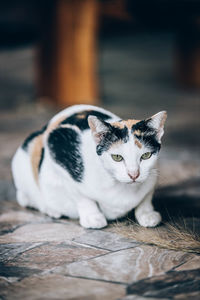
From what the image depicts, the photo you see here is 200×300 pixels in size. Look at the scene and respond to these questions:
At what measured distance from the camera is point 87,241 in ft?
8.97

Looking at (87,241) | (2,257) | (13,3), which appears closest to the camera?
(2,257)

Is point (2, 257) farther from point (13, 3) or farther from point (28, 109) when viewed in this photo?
point (13, 3)

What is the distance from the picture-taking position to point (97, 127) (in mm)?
2611

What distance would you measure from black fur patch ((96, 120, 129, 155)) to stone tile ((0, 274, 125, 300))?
0.72 meters

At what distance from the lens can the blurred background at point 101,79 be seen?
4.95m

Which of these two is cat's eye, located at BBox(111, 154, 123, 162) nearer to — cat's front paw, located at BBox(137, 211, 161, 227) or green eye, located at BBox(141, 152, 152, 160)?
green eye, located at BBox(141, 152, 152, 160)

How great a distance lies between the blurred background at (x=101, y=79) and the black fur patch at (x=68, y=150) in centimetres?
93

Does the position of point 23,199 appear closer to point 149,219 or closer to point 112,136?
point 149,219

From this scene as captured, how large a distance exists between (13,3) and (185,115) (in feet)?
20.1

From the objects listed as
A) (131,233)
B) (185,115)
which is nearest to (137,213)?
(131,233)

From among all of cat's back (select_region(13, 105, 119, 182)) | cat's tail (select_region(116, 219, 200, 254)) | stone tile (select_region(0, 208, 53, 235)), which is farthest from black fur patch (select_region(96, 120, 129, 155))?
stone tile (select_region(0, 208, 53, 235))

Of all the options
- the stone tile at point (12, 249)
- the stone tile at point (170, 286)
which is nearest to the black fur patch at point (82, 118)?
the stone tile at point (12, 249)

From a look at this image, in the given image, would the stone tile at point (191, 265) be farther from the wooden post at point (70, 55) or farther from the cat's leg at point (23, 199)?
the wooden post at point (70, 55)

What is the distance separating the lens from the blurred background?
16.3ft
